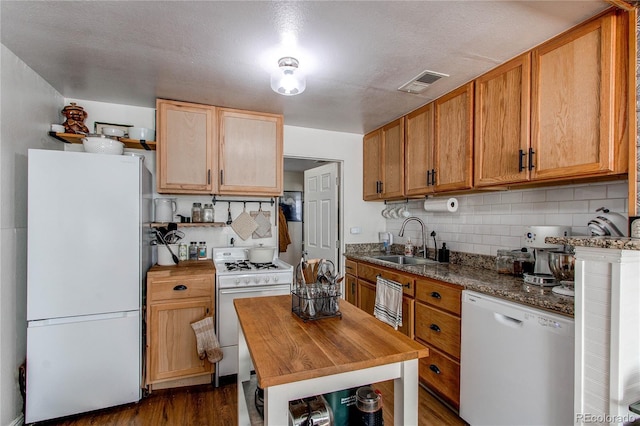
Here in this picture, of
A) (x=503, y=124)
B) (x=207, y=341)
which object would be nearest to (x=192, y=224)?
(x=207, y=341)

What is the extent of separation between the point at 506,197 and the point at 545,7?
133 cm

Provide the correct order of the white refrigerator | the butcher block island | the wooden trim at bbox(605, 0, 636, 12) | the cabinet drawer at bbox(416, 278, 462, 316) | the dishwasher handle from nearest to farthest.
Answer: the butcher block island → the wooden trim at bbox(605, 0, 636, 12) → the dishwasher handle → the white refrigerator → the cabinet drawer at bbox(416, 278, 462, 316)

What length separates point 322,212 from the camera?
4105 mm

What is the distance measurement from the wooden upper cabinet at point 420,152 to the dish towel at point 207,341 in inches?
82.4

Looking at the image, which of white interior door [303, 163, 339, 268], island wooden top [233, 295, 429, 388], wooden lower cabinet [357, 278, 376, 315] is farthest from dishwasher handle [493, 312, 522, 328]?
white interior door [303, 163, 339, 268]

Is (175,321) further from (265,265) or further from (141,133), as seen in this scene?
(141,133)

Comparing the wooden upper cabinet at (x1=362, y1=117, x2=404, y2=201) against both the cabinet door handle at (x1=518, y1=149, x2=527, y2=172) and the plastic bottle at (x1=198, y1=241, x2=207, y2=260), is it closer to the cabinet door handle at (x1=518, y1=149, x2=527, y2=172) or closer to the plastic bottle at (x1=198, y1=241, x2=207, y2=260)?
the cabinet door handle at (x1=518, y1=149, x2=527, y2=172)

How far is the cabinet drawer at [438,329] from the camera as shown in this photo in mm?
2091

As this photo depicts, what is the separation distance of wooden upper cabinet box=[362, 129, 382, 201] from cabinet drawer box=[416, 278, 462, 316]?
1.27 metres

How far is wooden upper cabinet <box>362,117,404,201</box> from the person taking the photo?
3129mm

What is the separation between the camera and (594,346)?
1.22 m

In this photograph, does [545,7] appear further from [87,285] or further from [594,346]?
[87,285]

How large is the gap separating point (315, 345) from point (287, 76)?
155 centimetres

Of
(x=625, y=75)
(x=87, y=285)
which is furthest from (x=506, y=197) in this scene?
(x=87, y=285)
